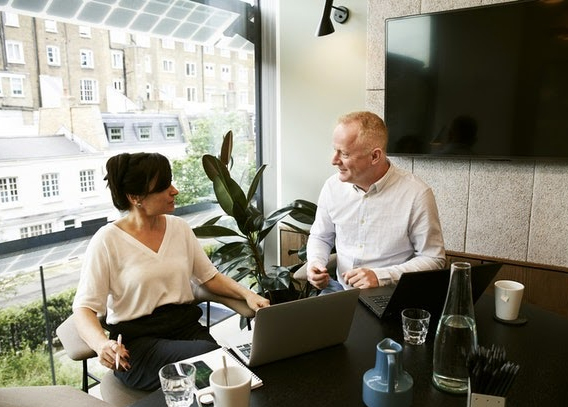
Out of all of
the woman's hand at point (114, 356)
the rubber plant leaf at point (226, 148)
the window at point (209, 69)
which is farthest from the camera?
the window at point (209, 69)

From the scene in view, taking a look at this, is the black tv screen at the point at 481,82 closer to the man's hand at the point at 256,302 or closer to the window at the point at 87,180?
the man's hand at the point at 256,302

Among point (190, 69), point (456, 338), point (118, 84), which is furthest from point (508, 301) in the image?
point (190, 69)

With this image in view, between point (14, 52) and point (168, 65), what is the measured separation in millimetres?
936

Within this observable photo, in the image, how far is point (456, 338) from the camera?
1.04 m

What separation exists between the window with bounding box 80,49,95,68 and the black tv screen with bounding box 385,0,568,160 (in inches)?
65.8

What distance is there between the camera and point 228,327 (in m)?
3.38

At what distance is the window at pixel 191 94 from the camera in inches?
117

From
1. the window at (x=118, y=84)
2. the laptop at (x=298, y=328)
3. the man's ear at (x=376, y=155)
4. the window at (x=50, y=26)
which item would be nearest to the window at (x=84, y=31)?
the window at (x=50, y=26)

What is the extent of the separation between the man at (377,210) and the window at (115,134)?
1.24 metres

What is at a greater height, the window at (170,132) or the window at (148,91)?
the window at (148,91)

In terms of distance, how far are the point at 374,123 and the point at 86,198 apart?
4.92 ft

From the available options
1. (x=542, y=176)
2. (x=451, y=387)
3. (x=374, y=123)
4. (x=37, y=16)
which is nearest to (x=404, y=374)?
(x=451, y=387)

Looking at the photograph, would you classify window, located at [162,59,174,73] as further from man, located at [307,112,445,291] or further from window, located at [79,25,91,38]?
man, located at [307,112,445,291]

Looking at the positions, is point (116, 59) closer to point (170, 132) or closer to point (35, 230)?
point (170, 132)
